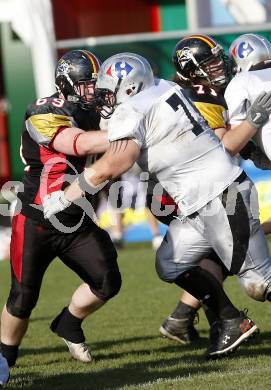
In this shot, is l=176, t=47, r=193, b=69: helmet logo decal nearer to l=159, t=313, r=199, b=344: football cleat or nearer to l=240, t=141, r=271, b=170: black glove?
l=240, t=141, r=271, b=170: black glove

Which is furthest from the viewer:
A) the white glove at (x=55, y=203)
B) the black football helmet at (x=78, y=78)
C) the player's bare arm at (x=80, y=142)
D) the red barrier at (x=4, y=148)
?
the red barrier at (x=4, y=148)

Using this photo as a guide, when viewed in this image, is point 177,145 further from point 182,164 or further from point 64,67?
point 64,67

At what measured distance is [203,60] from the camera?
5.00 meters

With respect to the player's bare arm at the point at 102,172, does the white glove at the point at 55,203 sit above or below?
below

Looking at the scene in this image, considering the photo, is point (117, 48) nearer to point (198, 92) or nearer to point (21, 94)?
point (21, 94)

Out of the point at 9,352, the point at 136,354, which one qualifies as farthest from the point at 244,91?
the point at 9,352

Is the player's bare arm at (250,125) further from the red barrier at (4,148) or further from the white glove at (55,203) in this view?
the red barrier at (4,148)

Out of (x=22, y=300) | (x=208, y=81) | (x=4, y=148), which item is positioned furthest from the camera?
(x=4, y=148)

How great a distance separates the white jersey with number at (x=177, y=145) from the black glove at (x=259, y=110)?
0.84 feet

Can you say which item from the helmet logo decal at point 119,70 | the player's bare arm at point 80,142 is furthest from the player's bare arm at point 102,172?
the helmet logo decal at point 119,70

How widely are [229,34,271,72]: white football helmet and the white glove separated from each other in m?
1.41

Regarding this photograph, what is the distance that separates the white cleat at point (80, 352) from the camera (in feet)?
16.6

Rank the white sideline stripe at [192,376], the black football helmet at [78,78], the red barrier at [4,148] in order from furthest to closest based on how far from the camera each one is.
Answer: the red barrier at [4,148] < the black football helmet at [78,78] < the white sideline stripe at [192,376]

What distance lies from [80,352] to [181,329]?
69 cm
